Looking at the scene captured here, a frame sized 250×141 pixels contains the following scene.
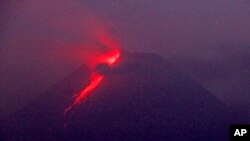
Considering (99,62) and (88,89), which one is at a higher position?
(99,62)

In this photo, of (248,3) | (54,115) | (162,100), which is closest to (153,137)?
(162,100)

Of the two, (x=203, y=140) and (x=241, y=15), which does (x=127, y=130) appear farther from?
(x=241, y=15)

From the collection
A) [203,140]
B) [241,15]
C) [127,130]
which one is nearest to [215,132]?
[203,140]

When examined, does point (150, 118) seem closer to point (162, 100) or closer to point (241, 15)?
point (162, 100)

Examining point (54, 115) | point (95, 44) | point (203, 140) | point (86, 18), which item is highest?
point (86, 18)

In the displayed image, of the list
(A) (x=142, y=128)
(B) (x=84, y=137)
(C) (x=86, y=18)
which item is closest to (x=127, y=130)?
(A) (x=142, y=128)

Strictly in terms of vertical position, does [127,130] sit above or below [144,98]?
below

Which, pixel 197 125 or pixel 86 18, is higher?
pixel 86 18
